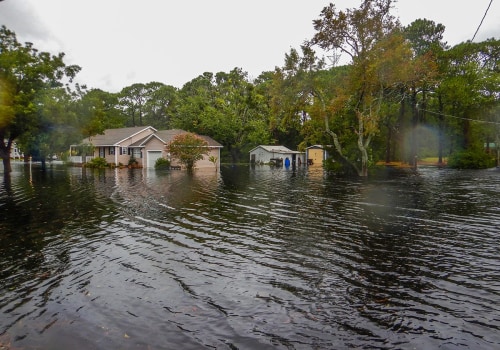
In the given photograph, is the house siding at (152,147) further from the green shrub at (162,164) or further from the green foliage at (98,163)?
the green foliage at (98,163)

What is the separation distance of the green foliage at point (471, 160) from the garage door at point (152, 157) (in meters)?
40.5

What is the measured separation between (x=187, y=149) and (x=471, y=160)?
36.3 metres

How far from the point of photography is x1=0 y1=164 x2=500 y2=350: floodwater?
5.12 m

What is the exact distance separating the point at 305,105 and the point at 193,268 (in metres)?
30.3

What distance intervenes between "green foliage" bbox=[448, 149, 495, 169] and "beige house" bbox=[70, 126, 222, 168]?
32631mm

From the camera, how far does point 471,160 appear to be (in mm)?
47062

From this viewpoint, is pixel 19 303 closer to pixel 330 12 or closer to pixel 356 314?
pixel 356 314

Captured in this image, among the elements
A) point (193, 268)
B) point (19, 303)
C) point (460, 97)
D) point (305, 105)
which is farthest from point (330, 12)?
point (19, 303)

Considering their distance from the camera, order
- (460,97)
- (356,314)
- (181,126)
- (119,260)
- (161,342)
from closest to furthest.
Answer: (161,342)
(356,314)
(119,260)
(460,97)
(181,126)

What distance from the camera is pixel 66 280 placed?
23.5ft

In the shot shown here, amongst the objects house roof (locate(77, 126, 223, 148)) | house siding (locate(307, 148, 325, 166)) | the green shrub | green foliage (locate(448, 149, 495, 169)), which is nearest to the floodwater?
the green shrub

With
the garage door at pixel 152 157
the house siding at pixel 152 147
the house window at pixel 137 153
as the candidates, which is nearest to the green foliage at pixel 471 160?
the house siding at pixel 152 147

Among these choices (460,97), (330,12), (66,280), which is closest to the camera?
(66,280)

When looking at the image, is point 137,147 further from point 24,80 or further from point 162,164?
point 24,80
